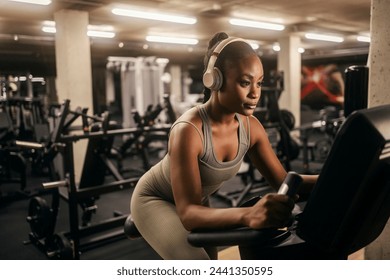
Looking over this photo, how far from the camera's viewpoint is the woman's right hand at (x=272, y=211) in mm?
782

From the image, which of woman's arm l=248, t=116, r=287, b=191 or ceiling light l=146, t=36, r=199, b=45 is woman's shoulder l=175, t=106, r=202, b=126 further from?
ceiling light l=146, t=36, r=199, b=45

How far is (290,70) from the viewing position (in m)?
8.09

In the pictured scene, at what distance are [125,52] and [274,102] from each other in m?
4.78

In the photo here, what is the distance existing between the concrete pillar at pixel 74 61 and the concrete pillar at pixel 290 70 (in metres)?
4.42

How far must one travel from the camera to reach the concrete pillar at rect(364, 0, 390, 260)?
182 centimetres

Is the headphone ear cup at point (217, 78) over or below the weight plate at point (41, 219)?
over

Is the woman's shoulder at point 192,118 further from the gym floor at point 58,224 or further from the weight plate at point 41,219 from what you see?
the weight plate at point 41,219

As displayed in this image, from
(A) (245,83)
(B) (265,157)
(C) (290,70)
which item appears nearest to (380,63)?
(B) (265,157)

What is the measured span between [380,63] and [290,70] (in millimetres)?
6467

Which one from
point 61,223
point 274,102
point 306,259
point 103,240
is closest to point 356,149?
point 306,259

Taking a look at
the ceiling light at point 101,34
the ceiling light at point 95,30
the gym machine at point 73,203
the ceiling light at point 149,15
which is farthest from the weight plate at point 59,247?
the ceiling light at point 101,34

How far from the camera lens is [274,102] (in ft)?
14.3

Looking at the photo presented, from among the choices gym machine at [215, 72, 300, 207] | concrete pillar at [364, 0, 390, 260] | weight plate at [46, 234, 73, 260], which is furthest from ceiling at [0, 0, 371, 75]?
concrete pillar at [364, 0, 390, 260]

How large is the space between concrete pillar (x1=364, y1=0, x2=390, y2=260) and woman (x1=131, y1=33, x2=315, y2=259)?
3.13 ft
